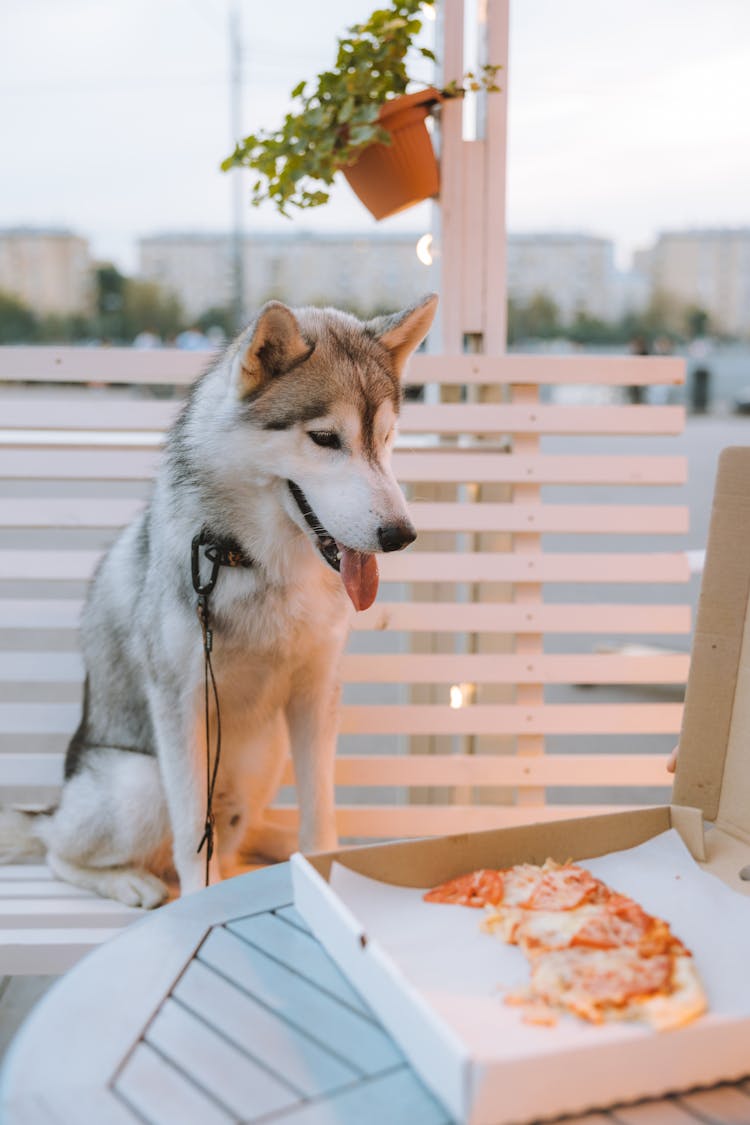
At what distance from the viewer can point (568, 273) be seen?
85.9 feet

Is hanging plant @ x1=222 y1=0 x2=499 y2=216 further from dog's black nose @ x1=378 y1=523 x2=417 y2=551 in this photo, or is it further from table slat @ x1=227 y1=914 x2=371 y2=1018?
table slat @ x1=227 y1=914 x2=371 y2=1018

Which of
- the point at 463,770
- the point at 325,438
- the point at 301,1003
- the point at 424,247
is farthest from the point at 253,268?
the point at 301,1003

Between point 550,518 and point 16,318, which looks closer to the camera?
point 550,518

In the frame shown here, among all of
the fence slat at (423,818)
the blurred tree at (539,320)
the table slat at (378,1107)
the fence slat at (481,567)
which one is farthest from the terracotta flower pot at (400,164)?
the blurred tree at (539,320)

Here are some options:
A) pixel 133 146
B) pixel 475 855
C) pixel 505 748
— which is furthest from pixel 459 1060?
pixel 133 146

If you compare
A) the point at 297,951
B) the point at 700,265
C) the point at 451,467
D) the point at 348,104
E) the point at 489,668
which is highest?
the point at 700,265

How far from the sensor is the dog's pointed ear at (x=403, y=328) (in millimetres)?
1770

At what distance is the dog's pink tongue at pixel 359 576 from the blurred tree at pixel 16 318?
2543cm

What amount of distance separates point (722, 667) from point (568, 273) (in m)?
26.5

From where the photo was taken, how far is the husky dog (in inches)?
63.2

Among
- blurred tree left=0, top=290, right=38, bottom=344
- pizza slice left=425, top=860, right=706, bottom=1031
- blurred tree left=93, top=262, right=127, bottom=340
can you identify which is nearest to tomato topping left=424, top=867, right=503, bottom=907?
pizza slice left=425, top=860, right=706, bottom=1031

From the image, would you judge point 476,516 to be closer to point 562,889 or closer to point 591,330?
point 562,889

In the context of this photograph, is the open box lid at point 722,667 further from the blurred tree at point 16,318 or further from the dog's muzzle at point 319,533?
the blurred tree at point 16,318

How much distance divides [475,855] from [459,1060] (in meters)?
0.43
